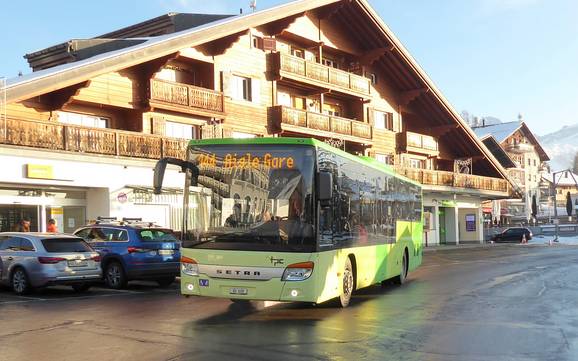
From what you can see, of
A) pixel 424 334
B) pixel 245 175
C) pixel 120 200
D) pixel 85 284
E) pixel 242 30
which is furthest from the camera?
pixel 242 30

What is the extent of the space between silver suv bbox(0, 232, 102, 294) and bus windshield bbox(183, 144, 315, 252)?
538 centimetres

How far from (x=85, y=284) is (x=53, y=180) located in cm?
791

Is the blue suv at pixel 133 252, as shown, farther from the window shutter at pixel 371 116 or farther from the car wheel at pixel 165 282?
the window shutter at pixel 371 116

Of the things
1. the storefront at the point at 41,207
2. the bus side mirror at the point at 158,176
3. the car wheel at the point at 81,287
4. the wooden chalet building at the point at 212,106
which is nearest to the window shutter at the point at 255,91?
the wooden chalet building at the point at 212,106

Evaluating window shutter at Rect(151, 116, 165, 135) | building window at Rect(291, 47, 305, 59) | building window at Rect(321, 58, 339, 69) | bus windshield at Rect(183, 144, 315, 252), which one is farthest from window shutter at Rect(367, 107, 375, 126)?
bus windshield at Rect(183, 144, 315, 252)

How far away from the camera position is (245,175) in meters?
11.2

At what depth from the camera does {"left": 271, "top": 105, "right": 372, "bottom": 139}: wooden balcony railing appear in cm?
3341

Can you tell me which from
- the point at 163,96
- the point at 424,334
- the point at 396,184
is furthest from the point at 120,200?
the point at 424,334

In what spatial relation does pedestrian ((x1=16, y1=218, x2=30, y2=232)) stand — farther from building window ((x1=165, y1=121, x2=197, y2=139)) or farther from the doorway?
the doorway

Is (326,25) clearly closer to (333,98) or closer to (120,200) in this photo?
(333,98)

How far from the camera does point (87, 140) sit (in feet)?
78.6

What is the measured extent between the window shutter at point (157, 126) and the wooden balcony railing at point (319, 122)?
23.5 feet

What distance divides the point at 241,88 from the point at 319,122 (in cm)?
502

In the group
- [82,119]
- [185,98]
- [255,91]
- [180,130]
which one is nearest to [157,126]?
[185,98]
